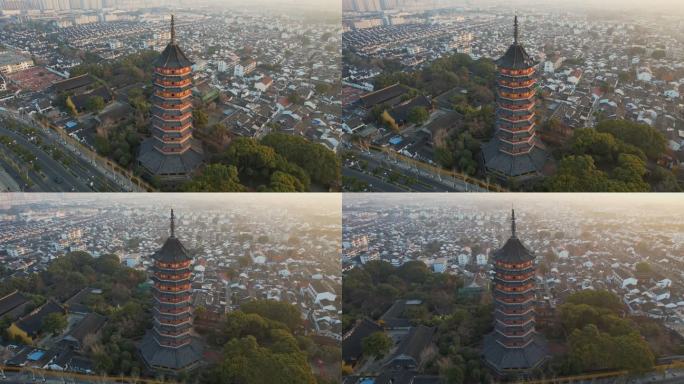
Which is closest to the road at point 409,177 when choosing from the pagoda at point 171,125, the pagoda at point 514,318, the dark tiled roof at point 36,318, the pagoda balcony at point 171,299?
the pagoda at point 514,318

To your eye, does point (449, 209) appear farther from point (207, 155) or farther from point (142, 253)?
point (142, 253)

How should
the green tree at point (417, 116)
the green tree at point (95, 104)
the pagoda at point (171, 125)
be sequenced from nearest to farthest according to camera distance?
the pagoda at point (171, 125)
the green tree at point (417, 116)
the green tree at point (95, 104)

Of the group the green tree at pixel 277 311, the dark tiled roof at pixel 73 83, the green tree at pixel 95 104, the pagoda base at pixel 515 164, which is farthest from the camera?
the dark tiled roof at pixel 73 83

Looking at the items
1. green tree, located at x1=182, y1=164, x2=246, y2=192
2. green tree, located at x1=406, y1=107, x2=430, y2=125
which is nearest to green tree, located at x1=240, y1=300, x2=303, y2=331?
green tree, located at x1=182, y1=164, x2=246, y2=192

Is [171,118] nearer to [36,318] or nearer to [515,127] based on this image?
[36,318]

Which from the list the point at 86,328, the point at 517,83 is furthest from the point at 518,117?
the point at 86,328

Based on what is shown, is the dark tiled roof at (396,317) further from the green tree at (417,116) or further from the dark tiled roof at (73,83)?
the dark tiled roof at (73,83)

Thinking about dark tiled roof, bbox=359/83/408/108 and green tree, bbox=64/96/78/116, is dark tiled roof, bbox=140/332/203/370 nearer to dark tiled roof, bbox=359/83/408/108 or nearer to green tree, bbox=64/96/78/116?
green tree, bbox=64/96/78/116
